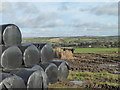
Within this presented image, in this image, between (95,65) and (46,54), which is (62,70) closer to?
(46,54)

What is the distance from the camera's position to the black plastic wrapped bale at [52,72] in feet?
27.6

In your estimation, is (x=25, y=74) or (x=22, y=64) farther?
(x=22, y=64)

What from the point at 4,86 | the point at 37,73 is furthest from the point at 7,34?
the point at 4,86

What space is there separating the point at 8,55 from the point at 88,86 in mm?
3836

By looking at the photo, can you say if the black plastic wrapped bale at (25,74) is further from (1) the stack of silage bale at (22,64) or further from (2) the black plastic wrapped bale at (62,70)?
(2) the black plastic wrapped bale at (62,70)

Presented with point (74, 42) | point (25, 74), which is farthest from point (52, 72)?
point (74, 42)

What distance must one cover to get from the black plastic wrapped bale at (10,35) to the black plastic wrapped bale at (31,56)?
1.68ft

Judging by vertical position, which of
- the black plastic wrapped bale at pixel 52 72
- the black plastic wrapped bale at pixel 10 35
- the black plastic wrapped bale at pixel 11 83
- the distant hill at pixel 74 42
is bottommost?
the distant hill at pixel 74 42

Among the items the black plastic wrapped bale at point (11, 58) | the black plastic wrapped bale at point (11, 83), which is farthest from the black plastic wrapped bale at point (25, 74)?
the black plastic wrapped bale at point (11, 58)

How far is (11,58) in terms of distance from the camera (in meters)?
7.06

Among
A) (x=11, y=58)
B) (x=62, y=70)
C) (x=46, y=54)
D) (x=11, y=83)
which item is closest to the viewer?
(x=11, y=83)

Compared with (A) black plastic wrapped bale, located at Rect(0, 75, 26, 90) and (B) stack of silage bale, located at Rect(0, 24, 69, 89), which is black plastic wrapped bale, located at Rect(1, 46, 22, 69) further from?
(A) black plastic wrapped bale, located at Rect(0, 75, 26, 90)

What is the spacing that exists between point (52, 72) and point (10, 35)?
102 inches

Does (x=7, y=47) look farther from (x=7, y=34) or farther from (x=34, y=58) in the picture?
(x=34, y=58)
